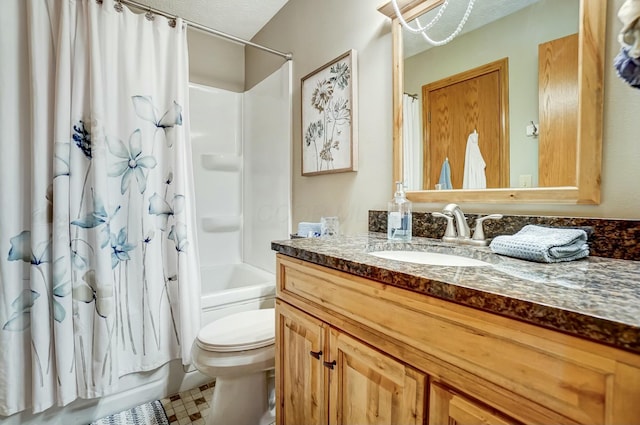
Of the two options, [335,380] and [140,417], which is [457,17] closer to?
[335,380]

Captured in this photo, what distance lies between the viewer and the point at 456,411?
0.57 metres

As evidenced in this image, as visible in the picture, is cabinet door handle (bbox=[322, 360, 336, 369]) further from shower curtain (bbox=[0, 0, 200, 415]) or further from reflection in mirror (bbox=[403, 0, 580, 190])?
shower curtain (bbox=[0, 0, 200, 415])

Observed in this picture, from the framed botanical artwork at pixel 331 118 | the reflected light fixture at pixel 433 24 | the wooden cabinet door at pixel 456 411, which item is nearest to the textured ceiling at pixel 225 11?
the framed botanical artwork at pixel 331 118

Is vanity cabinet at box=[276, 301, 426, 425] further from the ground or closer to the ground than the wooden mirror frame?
closer to the ground

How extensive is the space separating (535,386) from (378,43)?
146cm

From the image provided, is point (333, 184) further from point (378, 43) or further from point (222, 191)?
point (222, 191)

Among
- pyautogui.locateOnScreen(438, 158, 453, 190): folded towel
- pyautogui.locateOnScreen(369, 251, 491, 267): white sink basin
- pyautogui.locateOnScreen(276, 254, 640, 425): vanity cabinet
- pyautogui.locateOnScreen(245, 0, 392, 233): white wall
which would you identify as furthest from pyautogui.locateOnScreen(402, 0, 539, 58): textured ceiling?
pyautogui.locateOnScreen(276, 254, 640, 425): vanity cabinet

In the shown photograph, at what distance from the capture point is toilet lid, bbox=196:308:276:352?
125 cm

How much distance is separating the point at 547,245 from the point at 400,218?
1.67 ft

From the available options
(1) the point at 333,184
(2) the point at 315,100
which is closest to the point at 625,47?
(1) the point at 333,184

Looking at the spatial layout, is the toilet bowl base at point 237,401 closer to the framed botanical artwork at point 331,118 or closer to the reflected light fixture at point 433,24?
the framed botanical artwork at point 331,118

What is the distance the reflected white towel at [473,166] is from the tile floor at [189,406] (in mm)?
1641

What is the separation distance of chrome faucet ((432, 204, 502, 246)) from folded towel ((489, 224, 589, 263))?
151 mm

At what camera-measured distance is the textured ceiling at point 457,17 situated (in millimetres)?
1030
